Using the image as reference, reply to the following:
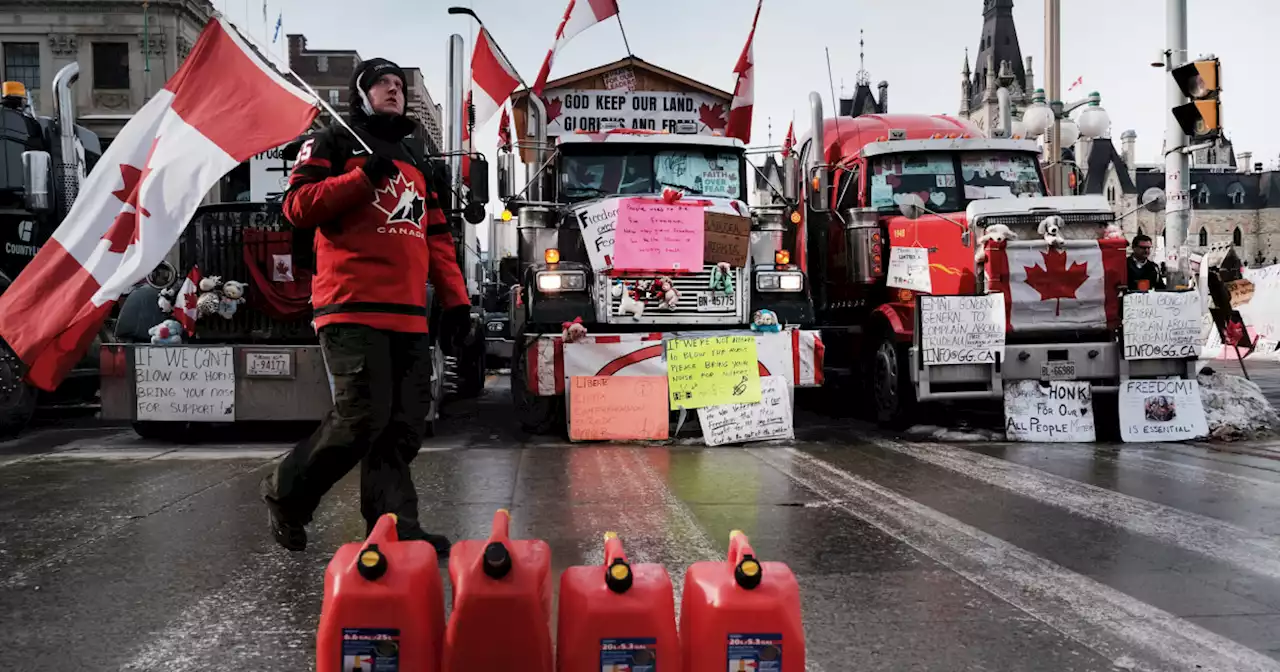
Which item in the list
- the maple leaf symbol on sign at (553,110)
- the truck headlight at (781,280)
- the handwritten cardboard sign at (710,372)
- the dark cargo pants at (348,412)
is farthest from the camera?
the maple leaf symbol on sign at (553,110)

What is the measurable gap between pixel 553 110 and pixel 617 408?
13.3 feet

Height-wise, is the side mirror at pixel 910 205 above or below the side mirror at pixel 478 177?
above

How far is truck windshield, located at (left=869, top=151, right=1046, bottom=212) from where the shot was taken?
10852 millimetres

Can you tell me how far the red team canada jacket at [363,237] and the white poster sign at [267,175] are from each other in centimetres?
594

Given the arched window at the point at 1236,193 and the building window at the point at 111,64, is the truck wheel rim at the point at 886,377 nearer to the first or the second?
the building window at the point at 111,64

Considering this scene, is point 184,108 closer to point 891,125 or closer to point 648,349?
point 648,349

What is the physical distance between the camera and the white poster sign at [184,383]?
346 inches

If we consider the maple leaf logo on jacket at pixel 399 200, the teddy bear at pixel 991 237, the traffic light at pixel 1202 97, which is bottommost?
the maple leaf logo on jacket at pixel 399 200

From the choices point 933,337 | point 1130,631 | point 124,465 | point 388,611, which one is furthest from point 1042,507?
point 124,465

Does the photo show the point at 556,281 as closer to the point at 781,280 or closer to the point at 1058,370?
the point at 781,280

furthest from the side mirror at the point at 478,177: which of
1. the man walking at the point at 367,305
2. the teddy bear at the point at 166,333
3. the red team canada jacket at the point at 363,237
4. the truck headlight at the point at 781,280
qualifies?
the teddy bear at the point at 166,333

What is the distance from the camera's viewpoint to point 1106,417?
10203 millimetres

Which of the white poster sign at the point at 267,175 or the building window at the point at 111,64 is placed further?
the building window at the point at 111,64

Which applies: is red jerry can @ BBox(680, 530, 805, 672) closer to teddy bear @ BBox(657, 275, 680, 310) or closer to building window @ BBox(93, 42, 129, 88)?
teddy bear @ BBox(657, 275, 680, 310)
